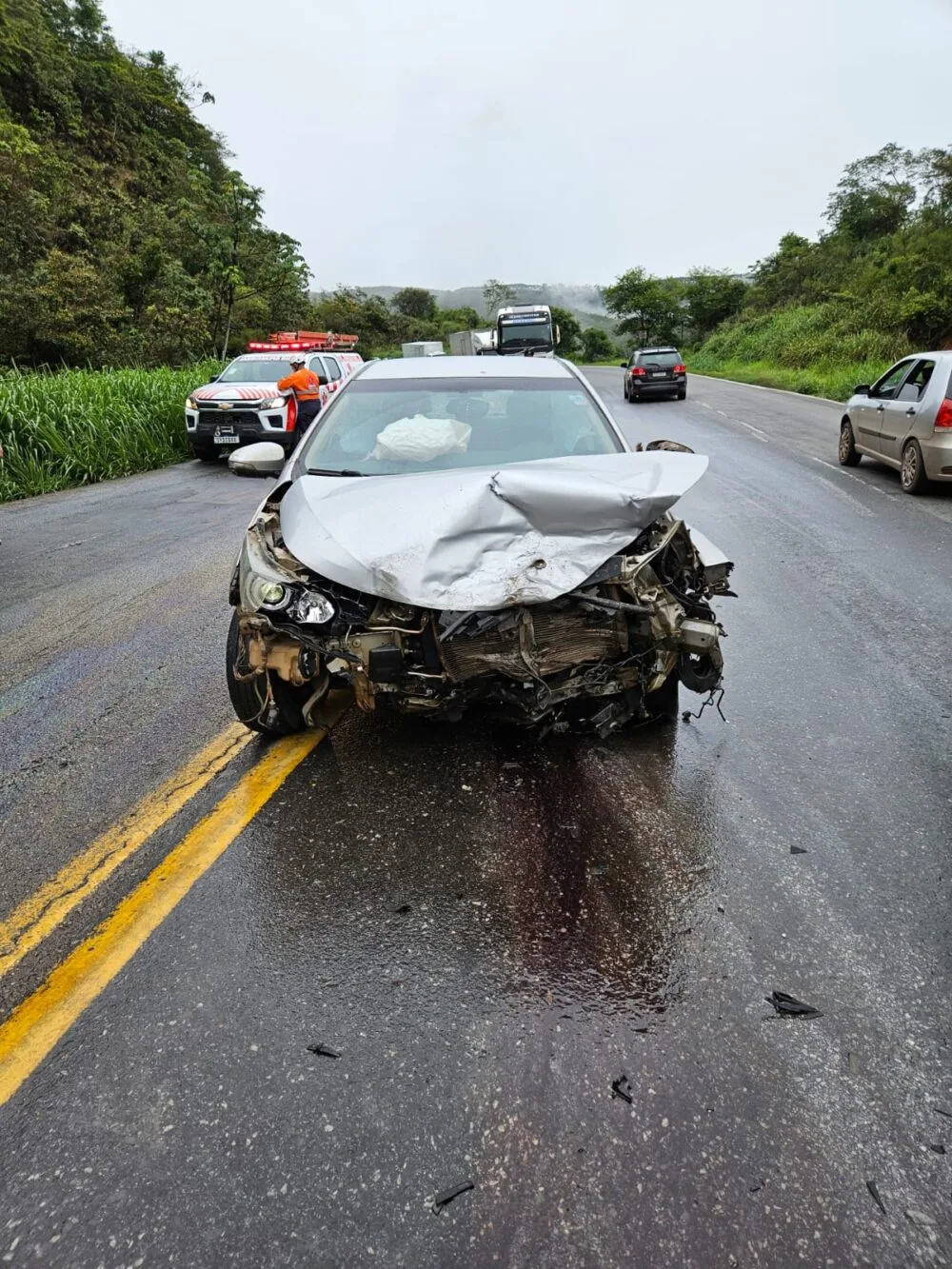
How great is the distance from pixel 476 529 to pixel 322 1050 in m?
1.99

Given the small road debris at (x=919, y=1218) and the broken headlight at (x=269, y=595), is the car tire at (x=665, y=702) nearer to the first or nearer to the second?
the broken headlight at (x=269, y=595)

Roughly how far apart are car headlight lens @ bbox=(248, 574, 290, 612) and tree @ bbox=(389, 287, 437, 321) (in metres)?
90.1

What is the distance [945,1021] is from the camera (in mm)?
2350

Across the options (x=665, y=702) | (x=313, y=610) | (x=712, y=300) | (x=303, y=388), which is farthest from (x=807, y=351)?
(x=313, y=610)

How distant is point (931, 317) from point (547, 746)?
108ft

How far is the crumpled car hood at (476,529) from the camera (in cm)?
313

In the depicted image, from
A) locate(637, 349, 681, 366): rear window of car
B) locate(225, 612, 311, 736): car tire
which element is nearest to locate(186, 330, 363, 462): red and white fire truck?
locate(225, 612, 311, 736): car tire

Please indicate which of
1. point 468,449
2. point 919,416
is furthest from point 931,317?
point 468,449

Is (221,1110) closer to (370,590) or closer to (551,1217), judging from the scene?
(551,1217)

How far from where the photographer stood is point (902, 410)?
10.3 metres

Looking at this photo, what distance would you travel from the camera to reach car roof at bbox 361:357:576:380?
5184mm

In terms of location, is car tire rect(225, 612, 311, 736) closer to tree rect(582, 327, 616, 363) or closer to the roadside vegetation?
the roadside vegetation

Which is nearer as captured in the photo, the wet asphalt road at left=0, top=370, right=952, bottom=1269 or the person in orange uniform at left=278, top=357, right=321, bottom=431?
the wet asphalt road at left=0, top=370, right=952, bottom=1269

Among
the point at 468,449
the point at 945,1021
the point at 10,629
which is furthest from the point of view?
the point at 10,629
